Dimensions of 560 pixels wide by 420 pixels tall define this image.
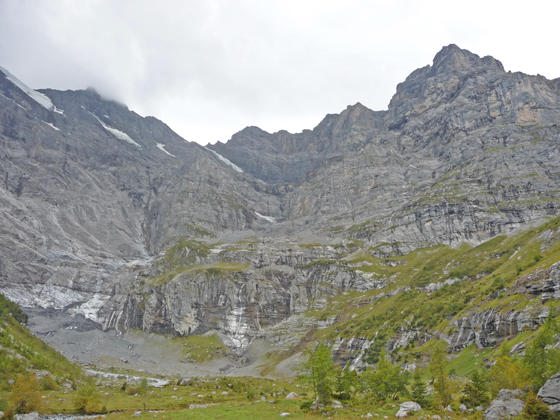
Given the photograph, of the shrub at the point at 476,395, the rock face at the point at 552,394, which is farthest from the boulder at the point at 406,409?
the rock face at the point at 552,394

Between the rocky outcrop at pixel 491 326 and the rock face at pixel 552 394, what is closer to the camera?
the rock face at pixel 552 394

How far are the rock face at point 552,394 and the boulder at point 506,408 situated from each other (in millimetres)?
1757

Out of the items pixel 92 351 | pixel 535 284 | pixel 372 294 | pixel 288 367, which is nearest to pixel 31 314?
pixel 92 351

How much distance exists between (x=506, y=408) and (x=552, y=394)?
3436 mm

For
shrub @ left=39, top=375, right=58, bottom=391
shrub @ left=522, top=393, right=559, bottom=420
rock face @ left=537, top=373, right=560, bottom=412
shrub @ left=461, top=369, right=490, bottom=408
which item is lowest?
shrub @ left=39, top=375, right=58, bottom=391

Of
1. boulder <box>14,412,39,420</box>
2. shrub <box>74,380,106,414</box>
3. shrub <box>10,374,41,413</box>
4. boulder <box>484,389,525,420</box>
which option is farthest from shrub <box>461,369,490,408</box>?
shrub <box>10,374,41,413</box>

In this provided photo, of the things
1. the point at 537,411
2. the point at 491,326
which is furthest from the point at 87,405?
the point at 491,326

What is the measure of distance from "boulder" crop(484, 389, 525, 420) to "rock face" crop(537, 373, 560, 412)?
1757mm

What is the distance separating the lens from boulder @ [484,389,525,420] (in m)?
26.5

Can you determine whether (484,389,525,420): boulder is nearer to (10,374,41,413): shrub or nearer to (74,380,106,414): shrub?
(74,380,106,414): shrub

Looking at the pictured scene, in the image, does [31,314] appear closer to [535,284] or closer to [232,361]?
[232,361]

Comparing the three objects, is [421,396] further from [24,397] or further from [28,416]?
[24,397]

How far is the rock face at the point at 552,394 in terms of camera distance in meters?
24.5

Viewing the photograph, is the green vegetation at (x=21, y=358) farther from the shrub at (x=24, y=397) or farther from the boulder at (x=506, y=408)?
the boulder at (x=506, y=408)
